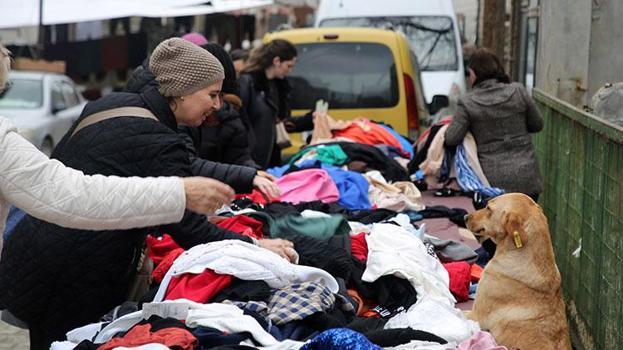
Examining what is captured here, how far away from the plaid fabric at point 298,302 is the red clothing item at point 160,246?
1131 mm

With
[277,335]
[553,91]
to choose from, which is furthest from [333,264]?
[553,91]

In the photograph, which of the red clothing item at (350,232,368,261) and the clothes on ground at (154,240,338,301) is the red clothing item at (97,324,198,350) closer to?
the clothes on ground at (154,240,338,301)

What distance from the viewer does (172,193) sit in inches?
135

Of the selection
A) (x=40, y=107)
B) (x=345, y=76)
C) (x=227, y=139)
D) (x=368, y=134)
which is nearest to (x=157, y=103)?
(x=227, y=139)

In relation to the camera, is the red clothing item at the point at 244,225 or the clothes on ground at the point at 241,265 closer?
the clothes on ground at the point at 241,265

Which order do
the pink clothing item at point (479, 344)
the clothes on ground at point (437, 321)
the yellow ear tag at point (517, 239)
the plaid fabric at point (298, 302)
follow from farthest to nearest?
the yellow ear tag at point (517, 239), the clothes on ground at point (437, 321), the plaid fabric at point (298, 302), the pink clothing item at point (479, 344)

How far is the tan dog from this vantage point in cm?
471

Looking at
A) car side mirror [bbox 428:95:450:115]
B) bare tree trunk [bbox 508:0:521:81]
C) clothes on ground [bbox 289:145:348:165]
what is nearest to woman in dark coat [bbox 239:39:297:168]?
clothes on ground [bbox 289:145:348:165]

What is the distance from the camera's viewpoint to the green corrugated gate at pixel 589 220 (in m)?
6.11

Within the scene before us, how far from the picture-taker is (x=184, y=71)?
454 centimetres

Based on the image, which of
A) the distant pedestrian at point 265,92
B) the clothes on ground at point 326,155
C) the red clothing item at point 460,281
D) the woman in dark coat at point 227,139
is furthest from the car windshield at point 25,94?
the red clothing item at point 460,281

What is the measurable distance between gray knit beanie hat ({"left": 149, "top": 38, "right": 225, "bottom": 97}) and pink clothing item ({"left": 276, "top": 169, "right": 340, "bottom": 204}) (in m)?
2.61

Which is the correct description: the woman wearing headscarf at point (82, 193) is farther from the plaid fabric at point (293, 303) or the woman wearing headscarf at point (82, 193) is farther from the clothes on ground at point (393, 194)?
the clothes on ground at point (393, 194)

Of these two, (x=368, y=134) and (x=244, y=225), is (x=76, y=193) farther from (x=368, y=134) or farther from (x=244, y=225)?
(x=368, y=134)
